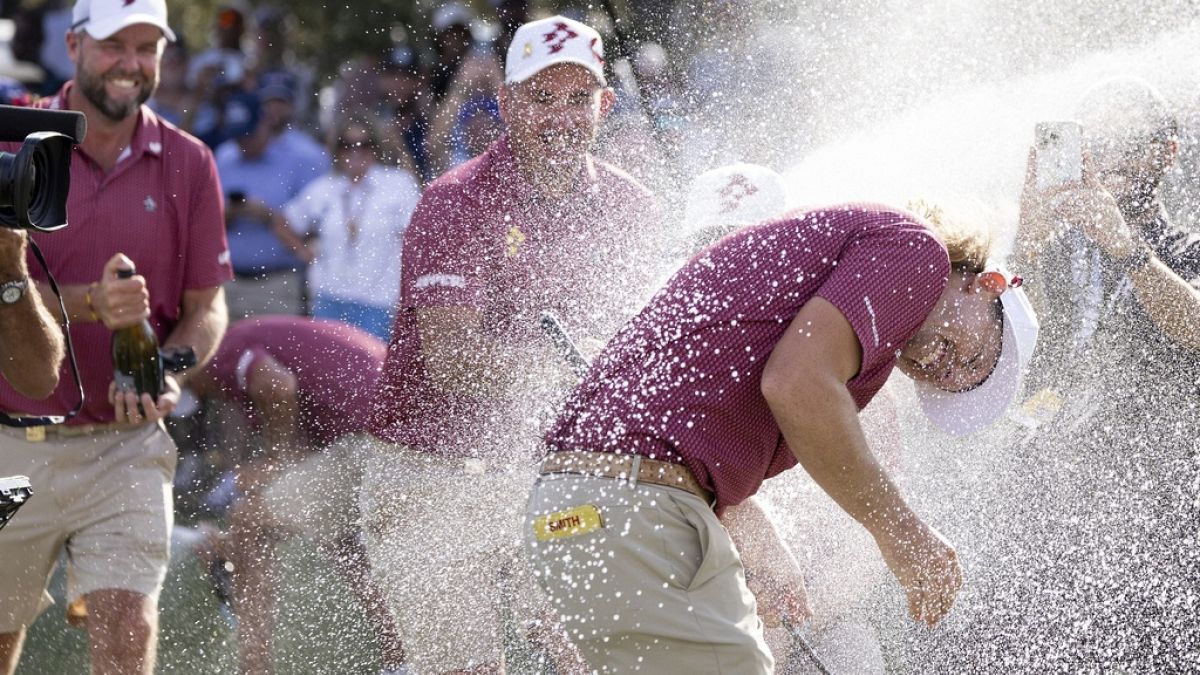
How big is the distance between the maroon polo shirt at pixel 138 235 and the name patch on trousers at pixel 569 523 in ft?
6.60

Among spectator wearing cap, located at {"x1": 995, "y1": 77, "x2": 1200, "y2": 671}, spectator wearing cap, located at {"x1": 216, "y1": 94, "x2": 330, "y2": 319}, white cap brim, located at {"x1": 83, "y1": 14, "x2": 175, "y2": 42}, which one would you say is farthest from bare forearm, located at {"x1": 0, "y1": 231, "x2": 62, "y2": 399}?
spectator wearing cap, located at {"x1": 216, "y1": 94, "x2": 330, "y2": 319}

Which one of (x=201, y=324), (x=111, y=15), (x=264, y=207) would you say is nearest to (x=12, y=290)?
(x=201, y=324)

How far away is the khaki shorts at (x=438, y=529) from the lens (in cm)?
490

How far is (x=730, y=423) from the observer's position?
3264mm

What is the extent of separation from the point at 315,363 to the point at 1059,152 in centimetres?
339

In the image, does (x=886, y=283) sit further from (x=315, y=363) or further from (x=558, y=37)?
(x=315, y=363)

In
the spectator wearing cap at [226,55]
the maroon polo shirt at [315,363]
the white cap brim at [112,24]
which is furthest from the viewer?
the spectator wearing cap at [226,55]

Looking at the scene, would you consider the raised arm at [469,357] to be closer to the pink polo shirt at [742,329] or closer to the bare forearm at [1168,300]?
the pink polo shirt at [742,329]

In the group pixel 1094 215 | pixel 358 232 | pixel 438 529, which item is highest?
pixel 1094 215

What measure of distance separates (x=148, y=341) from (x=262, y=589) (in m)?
1.26

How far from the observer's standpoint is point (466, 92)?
8000mm

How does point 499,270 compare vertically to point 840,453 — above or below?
below

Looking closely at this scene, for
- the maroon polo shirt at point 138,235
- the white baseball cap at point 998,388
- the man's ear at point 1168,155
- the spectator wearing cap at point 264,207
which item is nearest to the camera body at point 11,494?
the maroon polo shirt at point 138,235

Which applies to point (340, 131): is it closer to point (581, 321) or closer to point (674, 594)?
point (581, 321)
